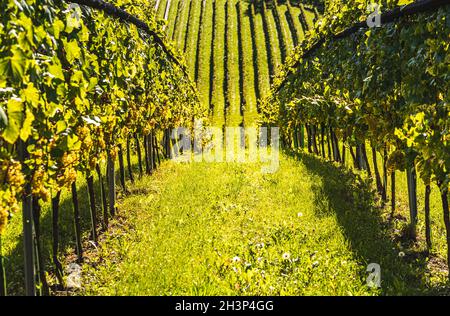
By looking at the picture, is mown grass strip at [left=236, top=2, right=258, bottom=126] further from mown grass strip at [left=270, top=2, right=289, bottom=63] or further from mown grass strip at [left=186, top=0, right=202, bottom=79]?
mown grass strip at [left=186, top=0, right=202, bottom=79]

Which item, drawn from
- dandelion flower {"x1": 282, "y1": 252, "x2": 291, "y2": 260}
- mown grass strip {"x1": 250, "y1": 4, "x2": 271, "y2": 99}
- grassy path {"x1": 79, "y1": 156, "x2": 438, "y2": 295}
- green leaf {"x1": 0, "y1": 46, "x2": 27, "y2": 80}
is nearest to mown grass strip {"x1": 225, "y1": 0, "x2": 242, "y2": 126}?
mown grass strip {"x1": 250, "y1": 4, "x2": 271, "y2": 99}

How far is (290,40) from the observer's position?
188 ft

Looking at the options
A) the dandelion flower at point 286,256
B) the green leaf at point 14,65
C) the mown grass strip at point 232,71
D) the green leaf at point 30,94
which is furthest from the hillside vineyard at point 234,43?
the green leaf at point 14,65

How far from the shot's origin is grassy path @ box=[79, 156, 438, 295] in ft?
17.3

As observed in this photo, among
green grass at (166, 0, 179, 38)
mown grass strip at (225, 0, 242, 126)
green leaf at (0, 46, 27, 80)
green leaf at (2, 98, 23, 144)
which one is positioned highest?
green grass at (166, 0, 179, 38)

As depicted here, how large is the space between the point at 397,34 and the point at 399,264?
3.26 m

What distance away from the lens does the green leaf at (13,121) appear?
2.77 m

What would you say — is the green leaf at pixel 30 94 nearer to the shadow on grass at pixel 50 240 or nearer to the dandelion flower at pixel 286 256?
the shadow on grass at pixel 50 240

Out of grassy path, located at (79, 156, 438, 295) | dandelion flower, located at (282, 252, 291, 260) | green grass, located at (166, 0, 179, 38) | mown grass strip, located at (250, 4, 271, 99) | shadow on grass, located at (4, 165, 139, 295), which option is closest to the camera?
grassy path, located at (79, 156, 438, 295)

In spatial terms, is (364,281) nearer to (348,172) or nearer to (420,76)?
(420,76)

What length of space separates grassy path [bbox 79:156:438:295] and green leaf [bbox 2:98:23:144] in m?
2.80

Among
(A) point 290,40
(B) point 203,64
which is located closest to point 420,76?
(B) point 203,64

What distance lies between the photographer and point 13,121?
9.20ft

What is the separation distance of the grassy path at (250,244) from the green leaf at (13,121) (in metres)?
2.80
